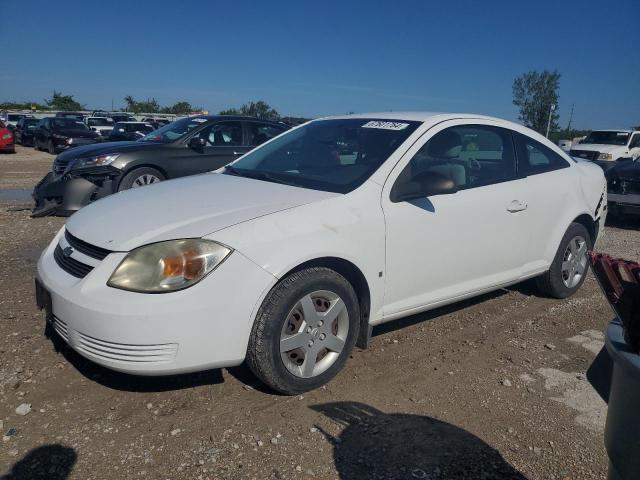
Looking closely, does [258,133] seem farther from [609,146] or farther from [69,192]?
[609,146]

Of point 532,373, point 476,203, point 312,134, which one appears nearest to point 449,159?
point 476,203

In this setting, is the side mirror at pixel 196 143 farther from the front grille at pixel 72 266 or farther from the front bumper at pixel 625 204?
the front bumper at pixel 625 204

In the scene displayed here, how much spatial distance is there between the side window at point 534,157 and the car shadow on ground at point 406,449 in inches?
92.6

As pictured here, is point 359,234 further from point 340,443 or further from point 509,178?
point 509,178

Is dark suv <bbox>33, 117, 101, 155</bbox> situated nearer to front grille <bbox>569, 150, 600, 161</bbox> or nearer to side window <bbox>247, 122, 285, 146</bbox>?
side window <bbox>247, 122, 285, 146</bbox>

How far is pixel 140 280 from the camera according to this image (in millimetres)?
2711

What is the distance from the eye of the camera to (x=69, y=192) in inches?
269

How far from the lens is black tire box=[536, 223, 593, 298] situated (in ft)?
15.3

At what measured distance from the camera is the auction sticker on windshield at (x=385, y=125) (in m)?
3.86

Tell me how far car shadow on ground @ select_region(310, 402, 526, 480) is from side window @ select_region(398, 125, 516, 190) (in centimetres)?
148

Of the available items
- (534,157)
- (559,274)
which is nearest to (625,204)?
(559,274)

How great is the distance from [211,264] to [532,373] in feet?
7.23

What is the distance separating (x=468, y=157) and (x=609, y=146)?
52.8 ft

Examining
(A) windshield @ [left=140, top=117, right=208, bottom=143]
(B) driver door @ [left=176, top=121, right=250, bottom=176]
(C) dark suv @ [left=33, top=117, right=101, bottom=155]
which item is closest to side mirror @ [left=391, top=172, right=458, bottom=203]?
(B) driver door @ [left=176, top=121, right=250, bottom=176]
